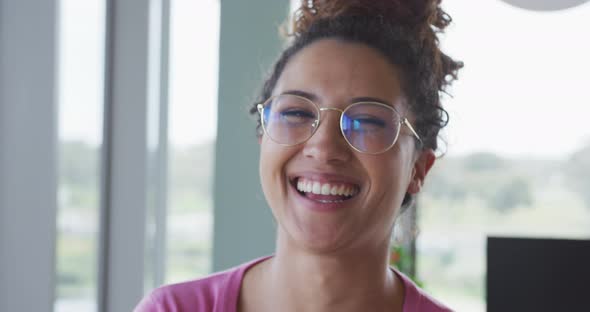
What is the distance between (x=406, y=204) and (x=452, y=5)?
163cm

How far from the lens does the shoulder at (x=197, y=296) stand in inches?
55.7

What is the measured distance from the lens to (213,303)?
4.72ft

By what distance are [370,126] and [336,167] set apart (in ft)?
0.37

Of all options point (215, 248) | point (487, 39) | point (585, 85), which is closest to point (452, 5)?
point (487, 39)

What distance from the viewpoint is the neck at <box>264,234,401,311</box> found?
53.4 inches

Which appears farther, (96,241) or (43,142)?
(96,241)

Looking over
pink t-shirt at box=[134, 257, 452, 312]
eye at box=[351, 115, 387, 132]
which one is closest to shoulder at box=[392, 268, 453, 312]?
pink t-shirt at box=[134, 257, 452, 312]

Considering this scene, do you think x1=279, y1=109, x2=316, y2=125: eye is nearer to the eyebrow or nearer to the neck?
the eyebrow

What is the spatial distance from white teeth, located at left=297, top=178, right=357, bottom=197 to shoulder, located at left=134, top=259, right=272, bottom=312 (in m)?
0.33

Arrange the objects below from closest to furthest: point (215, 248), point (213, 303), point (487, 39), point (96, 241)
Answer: point (213, 303), point (96, 241), point (215, 248), point (487, 39)

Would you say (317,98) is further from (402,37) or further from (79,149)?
(79,149)

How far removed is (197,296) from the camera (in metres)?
1.44

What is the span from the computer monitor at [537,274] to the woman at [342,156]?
0.54 ft

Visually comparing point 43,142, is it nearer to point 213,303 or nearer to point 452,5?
point 213,303
